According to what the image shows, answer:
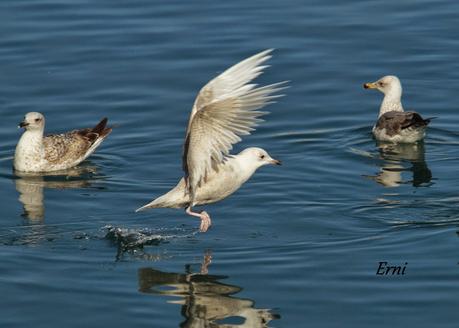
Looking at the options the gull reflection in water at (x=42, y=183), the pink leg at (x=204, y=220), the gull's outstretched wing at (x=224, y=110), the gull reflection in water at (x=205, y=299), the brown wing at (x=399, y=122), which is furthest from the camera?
the brown wing at (x=399, y=122)

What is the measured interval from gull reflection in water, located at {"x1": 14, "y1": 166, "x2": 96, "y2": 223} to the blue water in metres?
0.05

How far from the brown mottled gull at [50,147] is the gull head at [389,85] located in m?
3.97

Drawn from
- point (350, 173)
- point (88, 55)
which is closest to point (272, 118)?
point (350, 173)

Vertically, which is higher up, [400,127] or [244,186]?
[400,127]

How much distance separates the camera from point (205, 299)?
11.9 metres

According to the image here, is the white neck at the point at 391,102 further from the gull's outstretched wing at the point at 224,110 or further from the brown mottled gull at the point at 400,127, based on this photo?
the gull's outstretched wing at the point at 224,110

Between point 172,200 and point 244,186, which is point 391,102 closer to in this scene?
point 244,186

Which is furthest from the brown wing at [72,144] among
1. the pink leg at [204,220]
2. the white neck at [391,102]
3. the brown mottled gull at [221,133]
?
the white neck at [391,102]

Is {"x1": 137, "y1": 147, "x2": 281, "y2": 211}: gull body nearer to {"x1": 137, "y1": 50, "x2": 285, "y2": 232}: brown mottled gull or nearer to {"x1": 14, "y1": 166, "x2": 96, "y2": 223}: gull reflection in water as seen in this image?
{"x1": 137, "y1": 50, "x2": 285, "y2": 232}: brown mottled gull

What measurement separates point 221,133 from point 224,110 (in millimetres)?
290

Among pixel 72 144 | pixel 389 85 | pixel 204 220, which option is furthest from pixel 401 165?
pixel 72 144

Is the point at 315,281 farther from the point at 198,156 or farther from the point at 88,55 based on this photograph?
the point at 88,55

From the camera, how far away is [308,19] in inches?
855

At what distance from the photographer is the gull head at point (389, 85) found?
18.0 m
